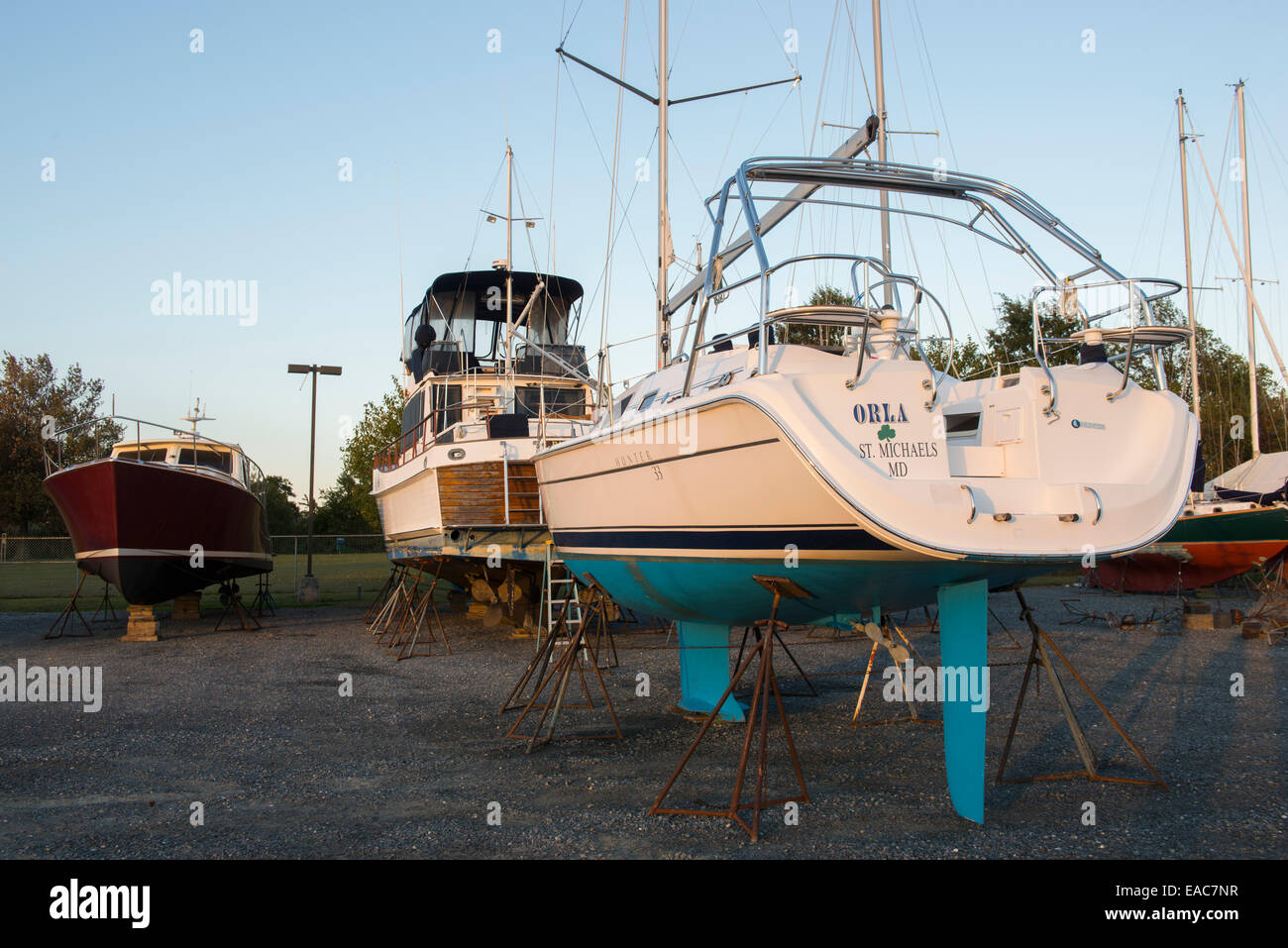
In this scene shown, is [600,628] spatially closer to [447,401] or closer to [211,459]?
[447,401]

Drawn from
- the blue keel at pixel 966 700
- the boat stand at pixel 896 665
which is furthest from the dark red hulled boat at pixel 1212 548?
the blue keel at pixel 966 700

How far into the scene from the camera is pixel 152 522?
15008 millimetres

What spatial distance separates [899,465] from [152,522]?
46.5 feet

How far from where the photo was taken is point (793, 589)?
545 centimetres

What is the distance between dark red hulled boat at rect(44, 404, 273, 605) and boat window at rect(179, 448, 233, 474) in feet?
3.85

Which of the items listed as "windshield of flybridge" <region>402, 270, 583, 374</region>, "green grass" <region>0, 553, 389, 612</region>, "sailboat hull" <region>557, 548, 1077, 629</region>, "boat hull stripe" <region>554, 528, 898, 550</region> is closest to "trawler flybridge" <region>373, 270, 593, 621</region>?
"windshield of flybridge" <region>402, 270, 583, 374</region>

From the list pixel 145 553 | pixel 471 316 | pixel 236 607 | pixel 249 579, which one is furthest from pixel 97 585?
pixel 471 316

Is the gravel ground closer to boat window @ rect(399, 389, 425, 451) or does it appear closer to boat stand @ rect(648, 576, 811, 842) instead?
boat stand @ rect(648, 576, 811, 842)

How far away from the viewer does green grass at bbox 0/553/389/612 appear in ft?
70.7

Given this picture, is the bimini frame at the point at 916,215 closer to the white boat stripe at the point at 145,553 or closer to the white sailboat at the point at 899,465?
the white sailboat at the point at 899,465

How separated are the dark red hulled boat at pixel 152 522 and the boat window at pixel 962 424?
45.5 feet

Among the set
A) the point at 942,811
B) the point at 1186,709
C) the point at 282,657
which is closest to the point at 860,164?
the point at 942,811
